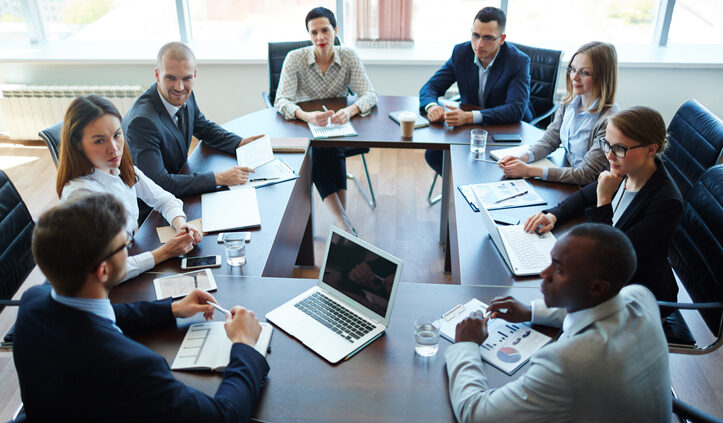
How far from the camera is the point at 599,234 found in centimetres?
129

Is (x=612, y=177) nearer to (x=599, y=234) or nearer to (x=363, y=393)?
(x=599, y=234)

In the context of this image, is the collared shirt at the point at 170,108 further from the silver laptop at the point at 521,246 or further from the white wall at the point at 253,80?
the white wall at the point at 253,80

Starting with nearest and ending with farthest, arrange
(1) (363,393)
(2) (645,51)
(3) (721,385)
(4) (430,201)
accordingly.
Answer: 1. (1) (363,393)
2. (3) (721,385)
3. (4) (430,201)
4. (2) (645,51)

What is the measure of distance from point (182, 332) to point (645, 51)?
15.4 feet

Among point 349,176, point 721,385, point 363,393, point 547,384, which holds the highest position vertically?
point 547,384

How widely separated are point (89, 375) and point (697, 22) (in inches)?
218

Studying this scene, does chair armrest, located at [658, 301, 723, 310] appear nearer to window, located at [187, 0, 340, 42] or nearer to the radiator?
window, located at [187, 0, 340, 42]

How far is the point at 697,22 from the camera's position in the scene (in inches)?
193

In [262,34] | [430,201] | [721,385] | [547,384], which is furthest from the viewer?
[262,34]

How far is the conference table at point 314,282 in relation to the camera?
4.58ft

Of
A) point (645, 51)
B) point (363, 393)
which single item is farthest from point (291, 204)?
point (645, 51)

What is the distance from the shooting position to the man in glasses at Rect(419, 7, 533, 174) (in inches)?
128

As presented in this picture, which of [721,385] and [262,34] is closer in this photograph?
[721,385]

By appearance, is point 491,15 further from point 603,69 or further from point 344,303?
point 344,303
